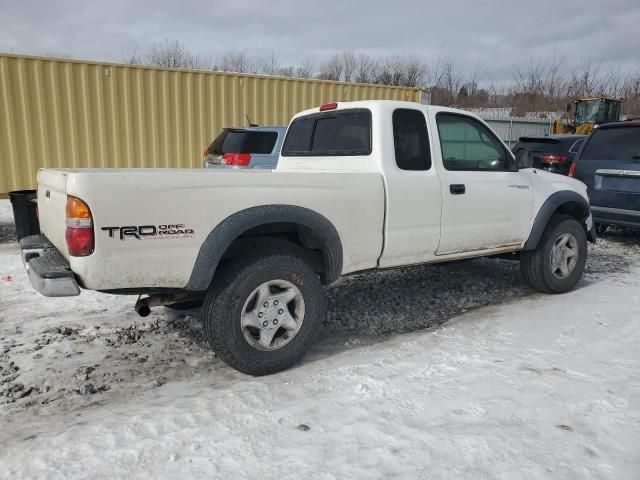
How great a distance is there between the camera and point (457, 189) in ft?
13.6

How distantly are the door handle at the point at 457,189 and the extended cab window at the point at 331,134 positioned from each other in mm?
777

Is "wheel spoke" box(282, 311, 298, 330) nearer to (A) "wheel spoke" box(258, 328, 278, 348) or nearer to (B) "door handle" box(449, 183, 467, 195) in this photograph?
(A) "wheel spoke" box(258, 328, 278, 348)

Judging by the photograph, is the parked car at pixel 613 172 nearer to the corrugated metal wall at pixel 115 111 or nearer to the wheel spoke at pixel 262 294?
the wheel spoke at pixel 262 294

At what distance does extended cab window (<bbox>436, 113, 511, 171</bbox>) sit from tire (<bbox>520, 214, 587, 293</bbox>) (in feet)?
3.12

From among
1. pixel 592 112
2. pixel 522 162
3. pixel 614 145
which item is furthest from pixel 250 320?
pixel 592 112

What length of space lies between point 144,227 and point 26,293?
2.94m

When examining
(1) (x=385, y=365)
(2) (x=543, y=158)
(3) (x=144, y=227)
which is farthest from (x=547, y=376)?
(2) (x=543, y=158)

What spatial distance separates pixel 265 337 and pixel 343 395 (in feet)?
2.09

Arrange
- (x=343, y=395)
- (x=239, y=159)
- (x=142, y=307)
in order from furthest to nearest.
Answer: (x=239, y=159)
(x=142, y=307)
(x=343, y=395)

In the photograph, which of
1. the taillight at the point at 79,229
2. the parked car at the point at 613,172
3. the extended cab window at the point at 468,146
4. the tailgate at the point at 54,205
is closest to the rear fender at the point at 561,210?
the extended cab window at the point at 468,146

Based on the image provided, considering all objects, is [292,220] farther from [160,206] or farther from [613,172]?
[613,172]

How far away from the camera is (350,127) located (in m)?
4.20

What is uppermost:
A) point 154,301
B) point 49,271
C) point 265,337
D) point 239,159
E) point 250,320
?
point 239,159

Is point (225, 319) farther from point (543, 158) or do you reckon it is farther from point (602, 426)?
point (543, 158)
